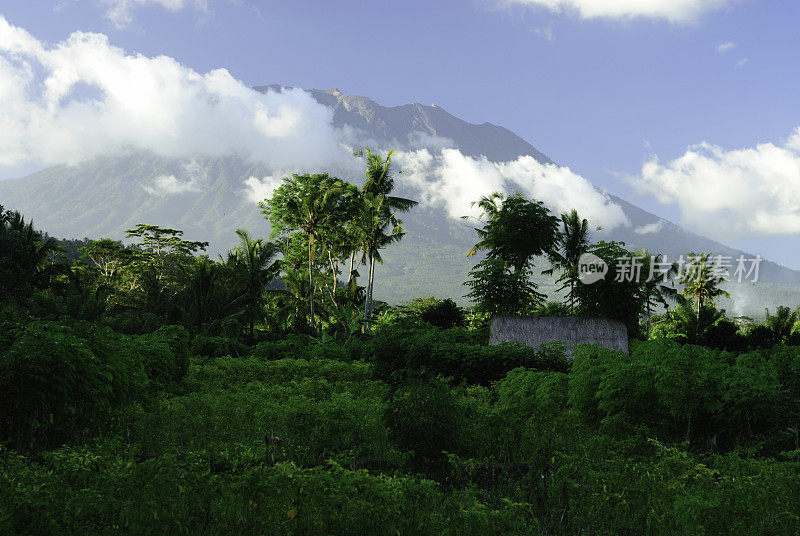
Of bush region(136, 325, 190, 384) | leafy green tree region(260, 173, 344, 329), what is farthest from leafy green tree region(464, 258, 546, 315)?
bush region(136, 325, 190, 384)

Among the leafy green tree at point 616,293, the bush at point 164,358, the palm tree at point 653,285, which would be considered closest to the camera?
the bush at point 164,358

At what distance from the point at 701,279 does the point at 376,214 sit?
33222 millimetres

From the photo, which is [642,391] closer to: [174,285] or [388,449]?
[388,449]

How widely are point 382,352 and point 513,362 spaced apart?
4.06 metres

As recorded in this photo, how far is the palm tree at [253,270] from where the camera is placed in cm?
2994

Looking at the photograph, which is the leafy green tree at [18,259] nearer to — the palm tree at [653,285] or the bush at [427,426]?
the bush at [427,426]

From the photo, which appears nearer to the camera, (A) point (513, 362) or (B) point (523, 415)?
(B) point (523, 415)

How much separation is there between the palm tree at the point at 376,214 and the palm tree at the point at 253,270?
229 inches

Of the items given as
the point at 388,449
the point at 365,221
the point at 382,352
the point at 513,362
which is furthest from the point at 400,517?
the point at 365,221

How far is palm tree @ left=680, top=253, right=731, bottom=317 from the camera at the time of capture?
49.4 metres

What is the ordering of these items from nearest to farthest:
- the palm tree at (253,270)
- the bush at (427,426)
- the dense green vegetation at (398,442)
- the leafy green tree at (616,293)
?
the dense green vegetation at (398,442)
the bush at (427,426)
the leafy green tree at (616,293)
the palm tree at (253,270)

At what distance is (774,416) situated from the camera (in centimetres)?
763

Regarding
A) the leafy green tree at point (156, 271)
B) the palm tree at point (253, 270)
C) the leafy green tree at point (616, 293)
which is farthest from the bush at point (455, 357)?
the leafy green tree at point (156, 271)

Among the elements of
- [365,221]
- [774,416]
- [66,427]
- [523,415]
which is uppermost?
[365,221]
